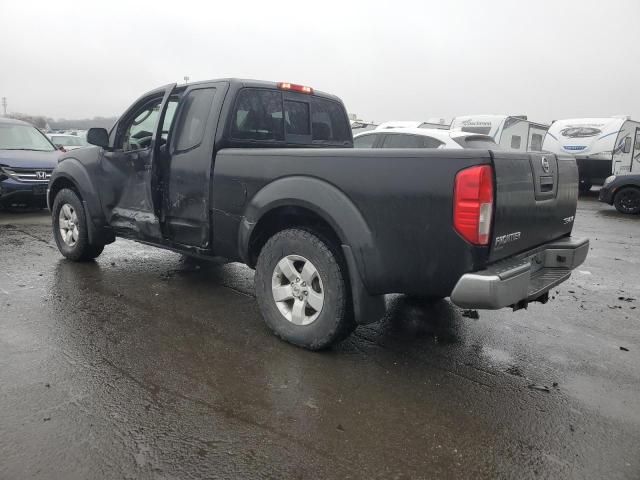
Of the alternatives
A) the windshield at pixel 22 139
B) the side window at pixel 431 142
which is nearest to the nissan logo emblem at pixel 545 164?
the side window at pixel 431 142

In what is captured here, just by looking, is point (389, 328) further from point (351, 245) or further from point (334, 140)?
point (334, 140)

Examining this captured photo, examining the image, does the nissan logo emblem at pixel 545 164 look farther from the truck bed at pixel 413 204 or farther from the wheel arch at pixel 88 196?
the wheel arch at pixel 88 196

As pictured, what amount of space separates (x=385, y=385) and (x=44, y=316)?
2.84m

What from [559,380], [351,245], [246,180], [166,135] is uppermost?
[166,135]

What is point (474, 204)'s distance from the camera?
2.84m

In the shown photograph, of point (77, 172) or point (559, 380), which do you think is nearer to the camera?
point (559, 380)

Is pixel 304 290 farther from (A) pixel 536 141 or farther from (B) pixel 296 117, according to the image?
(A) pixel 536 141

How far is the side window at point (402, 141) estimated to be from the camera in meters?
9.38

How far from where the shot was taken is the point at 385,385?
3227mm

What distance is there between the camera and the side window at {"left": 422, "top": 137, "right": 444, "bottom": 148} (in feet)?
29.1

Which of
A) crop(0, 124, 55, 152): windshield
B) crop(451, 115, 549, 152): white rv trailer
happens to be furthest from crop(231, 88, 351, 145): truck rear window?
crop(451, 115, 549, 152): white rv trailer

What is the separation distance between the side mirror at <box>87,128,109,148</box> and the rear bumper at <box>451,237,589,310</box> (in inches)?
155

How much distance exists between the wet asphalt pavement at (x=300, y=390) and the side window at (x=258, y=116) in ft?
5.03

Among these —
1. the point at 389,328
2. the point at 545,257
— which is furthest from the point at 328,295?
the point at 545,257
